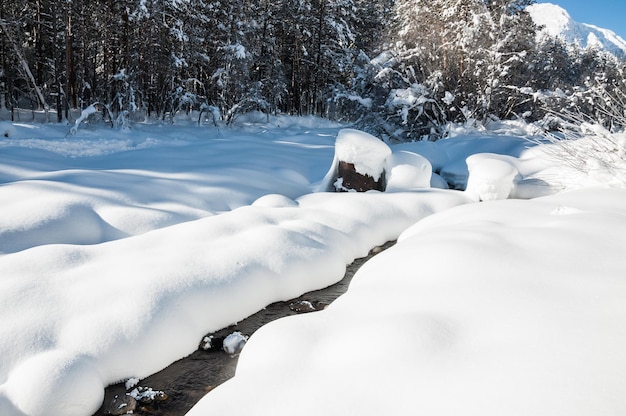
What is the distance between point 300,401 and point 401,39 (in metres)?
14.4

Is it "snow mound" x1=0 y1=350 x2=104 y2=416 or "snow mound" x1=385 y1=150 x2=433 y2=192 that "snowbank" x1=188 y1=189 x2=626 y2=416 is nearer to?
"snow mound" x1=0 y1=350 x2=104 y2=416

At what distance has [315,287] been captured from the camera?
464 cm

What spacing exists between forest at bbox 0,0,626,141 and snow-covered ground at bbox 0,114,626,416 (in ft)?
22.3

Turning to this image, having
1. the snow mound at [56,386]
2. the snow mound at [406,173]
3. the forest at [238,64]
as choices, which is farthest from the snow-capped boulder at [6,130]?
the snow mound at [56,386]

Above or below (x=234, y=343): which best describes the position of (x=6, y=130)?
above

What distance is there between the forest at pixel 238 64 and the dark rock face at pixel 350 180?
561 cm

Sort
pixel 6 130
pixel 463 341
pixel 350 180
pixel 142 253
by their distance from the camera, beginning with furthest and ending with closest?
1. pixel 6 130
2. pixel 350 180
3. pixel 142 253
4. pixel 463 341

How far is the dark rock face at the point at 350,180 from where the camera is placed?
765 cm

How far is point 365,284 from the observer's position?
3.62 meters

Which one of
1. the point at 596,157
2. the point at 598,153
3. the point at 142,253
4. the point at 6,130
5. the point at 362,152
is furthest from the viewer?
the point at 6,130

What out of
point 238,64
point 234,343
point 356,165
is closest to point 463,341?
point 234,343

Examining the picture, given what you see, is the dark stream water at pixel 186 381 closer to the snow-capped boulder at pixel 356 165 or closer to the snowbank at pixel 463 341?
the snowbank at pixel 463 341

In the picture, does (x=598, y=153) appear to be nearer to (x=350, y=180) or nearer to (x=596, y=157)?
(x=596, y=157)

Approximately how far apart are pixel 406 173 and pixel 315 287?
4.14 metres
